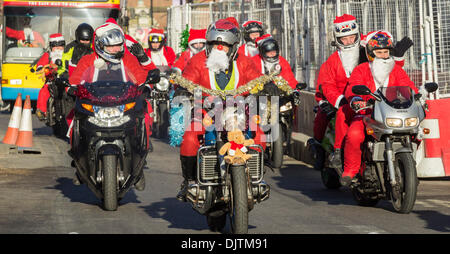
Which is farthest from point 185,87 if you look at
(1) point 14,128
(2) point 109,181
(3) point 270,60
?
(1) point 14,128

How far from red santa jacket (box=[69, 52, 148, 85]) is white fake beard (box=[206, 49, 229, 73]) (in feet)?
7.40

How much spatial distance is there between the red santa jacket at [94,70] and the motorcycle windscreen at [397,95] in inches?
103

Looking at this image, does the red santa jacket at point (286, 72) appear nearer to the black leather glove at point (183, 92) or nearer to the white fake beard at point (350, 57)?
the white fake beard at point (350, 57)

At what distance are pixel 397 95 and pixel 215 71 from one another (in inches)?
88.4

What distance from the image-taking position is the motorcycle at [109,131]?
1075 cm

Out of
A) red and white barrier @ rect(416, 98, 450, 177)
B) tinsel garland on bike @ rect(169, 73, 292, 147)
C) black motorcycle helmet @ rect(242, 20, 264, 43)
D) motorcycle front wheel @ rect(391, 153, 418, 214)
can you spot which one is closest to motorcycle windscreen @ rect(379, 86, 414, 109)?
motorcycle front wheel @ rect(391, 153, 418, 214)

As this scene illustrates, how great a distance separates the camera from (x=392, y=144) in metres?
10.7

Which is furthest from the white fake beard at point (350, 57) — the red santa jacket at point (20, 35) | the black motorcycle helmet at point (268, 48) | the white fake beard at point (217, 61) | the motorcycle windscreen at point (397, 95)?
the red santa jacket at point (20, 35)

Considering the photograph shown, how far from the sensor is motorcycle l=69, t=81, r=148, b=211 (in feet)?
35.3

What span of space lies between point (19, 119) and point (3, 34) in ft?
36.9

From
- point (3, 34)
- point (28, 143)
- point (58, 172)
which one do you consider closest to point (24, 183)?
point (58, 172)

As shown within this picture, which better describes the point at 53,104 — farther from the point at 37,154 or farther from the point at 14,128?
the point at 37,154

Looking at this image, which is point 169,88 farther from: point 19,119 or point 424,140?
point 424,140

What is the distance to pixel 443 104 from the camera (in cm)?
1399
